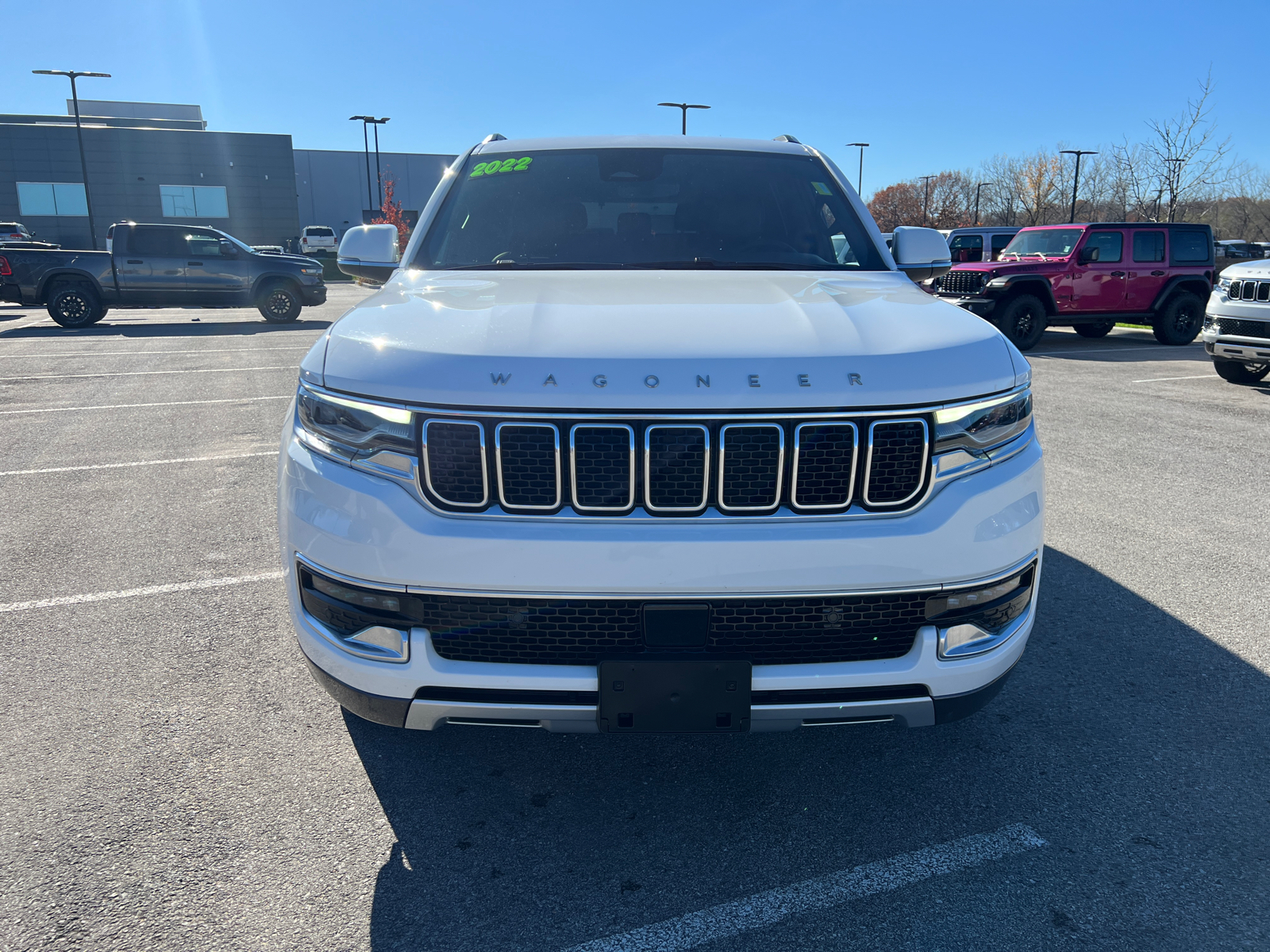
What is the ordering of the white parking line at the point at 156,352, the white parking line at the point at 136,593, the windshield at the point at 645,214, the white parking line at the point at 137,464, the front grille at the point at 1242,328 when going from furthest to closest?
the white parking line at the point at 156,352 → the front grille at the point at 1242,328 → the white parking line at the point at 137,464 → the white parking line at the point at 136,593 → the windshield at the point at 645,214

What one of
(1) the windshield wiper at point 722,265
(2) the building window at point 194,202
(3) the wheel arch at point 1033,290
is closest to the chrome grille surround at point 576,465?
(1) the windshield wiper at point 722,265

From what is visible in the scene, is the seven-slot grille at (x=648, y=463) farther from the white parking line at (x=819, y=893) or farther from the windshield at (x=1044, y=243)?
the windshield at (x=1044, y=243)

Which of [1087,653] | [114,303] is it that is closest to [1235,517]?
[1087,653]

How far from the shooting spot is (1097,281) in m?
14.3

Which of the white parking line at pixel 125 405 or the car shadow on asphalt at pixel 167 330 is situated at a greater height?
the car shadow on asphalt at pixel 167 330

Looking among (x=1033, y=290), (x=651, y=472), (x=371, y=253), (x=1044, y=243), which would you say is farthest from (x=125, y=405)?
(x=1044, y=243)

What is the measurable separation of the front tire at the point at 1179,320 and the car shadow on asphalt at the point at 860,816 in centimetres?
1381

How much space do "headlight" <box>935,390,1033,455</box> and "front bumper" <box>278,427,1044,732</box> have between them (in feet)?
0.26

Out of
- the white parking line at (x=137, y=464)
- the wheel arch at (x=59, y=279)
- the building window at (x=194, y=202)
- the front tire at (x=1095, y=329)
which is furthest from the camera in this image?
the building window at (x=194, y=202)

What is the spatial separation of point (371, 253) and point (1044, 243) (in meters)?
14.3

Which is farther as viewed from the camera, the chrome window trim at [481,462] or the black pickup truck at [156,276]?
the black pickup truck at [156,276]

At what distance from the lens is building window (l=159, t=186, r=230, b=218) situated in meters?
58.0

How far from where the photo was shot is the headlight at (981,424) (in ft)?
6.85

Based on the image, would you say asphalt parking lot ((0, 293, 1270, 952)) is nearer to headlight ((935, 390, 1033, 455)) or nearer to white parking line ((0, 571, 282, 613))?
white parking line ((0, 571, 282, 613))
